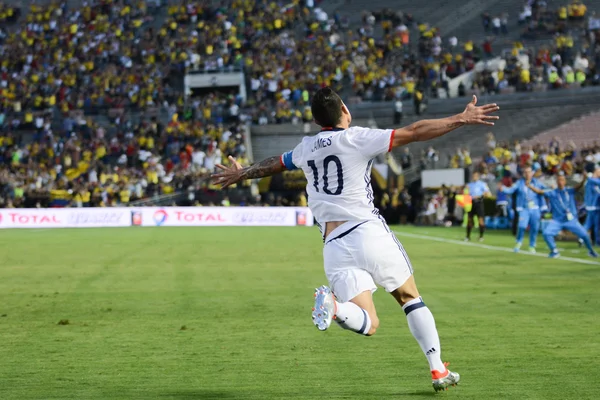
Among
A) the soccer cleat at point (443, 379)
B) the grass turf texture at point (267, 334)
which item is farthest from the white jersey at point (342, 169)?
the grass turf texture at point (267, 334)

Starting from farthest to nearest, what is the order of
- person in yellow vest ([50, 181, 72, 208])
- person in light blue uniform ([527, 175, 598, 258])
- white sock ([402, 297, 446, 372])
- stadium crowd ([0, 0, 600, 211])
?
stadium crowd ([0, 0, 600, 211])
person in yellow vest ([50, 181, 72, 208])
person in light blue uniform ([527, 175, 598, 258])
white sock ([402, 297, 446, 372])

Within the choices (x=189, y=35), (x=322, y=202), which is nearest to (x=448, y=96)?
(x=189, y=35)

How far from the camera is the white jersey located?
6738mm

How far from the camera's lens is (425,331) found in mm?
6879

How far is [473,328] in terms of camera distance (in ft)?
35.0

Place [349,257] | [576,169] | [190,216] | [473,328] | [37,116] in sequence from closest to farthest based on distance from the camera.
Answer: [349,257], [473,328], [576,169], [190,216], [37,116]

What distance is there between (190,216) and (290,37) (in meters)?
14.8

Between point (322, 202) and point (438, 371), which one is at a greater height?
point (322, 202)

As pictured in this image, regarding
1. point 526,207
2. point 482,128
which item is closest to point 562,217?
point 526,207

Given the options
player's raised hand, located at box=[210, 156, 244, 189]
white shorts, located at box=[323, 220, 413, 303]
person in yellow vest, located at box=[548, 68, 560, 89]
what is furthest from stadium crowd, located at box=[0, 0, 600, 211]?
white shorts, located at box=[323, 220, 413, 303]

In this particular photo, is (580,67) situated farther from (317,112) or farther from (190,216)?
(317,112)

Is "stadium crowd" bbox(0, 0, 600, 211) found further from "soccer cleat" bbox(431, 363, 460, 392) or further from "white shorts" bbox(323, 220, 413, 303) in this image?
"white shorts" bbox(323, 220, 413, 303)

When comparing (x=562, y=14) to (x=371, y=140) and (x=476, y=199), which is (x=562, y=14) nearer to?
(x=476, y=199)

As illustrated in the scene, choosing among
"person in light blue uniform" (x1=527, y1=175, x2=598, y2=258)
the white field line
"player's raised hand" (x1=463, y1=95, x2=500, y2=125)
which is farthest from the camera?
"person in light blue uniform" (x1=527, y1=175, x2=598, y2=258)
